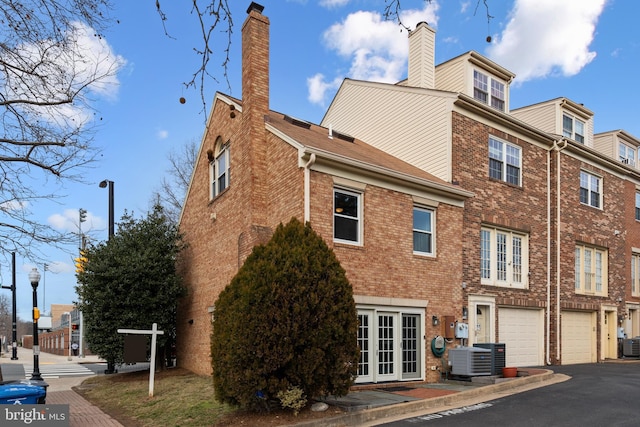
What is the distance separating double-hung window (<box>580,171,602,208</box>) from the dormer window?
5.20 m

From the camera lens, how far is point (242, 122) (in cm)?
1530

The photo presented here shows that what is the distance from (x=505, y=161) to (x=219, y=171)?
395 inches

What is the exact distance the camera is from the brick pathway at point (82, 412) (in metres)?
10.9

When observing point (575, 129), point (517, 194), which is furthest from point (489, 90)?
point (575, 129)

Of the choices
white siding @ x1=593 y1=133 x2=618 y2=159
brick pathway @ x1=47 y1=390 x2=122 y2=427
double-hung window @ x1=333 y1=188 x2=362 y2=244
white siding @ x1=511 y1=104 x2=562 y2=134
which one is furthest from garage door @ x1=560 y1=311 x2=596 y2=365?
brick pathway @ x1=47 y1=390 x2=122 y2=427

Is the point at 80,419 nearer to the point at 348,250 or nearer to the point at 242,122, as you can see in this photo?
the point at 348,250

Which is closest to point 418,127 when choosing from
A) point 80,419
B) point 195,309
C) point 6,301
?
point 195,309

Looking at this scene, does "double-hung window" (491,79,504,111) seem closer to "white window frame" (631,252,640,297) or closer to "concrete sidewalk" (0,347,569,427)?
"concrete sidewalk" (0,347,569,427)

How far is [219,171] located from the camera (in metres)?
17.9

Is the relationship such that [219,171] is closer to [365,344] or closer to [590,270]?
[365,344]

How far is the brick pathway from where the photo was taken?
35.7 feet

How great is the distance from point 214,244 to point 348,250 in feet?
20.0

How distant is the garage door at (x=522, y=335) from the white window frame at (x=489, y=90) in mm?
7552

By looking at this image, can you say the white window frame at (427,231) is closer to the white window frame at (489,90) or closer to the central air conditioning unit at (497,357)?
the central air conditioning unit at (497,357)
